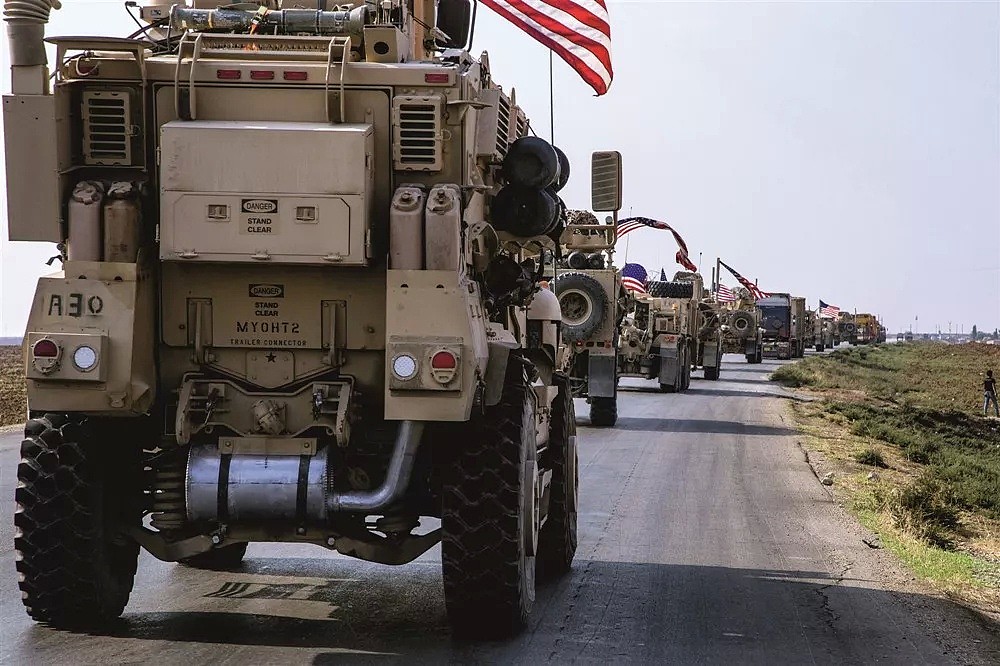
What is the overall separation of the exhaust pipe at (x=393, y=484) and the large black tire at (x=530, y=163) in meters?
1.76

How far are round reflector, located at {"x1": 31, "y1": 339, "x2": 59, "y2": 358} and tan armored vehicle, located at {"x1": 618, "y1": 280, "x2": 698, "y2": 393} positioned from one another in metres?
27.2

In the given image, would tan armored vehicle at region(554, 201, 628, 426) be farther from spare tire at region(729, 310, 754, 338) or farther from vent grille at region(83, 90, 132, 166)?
spare tire at region(729, 310, 754, 338)

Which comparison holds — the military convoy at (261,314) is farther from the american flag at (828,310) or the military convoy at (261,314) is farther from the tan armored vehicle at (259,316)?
the american flag at (828,310)

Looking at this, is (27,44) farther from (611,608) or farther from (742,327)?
(742,327)

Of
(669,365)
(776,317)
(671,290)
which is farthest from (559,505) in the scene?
(776,317)

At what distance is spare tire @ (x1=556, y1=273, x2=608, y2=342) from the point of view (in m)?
24.3

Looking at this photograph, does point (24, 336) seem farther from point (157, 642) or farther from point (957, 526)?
point (957, 526)

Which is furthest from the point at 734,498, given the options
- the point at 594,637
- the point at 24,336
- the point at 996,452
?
the point at 996,452

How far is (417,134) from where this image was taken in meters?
7.64

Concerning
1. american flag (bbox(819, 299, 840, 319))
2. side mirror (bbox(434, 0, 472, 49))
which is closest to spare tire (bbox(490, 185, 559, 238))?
side mirror (bbox(434, 0, 472, 49))

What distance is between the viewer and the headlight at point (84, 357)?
7.16 metres

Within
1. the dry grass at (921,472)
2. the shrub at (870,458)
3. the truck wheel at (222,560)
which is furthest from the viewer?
the shrub at (870,458)

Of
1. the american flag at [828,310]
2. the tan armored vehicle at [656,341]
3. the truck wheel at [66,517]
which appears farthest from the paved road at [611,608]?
the american flag at [828,310]

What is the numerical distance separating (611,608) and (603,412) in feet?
54.3
